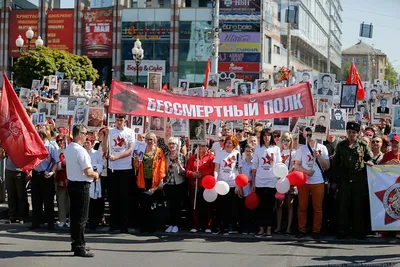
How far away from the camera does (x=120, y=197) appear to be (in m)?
11.9

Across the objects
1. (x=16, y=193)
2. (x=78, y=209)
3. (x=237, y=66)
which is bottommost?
(x=16, y=193)

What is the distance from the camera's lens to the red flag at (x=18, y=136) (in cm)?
1049

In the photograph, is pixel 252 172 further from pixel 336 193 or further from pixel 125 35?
pixel 125 35

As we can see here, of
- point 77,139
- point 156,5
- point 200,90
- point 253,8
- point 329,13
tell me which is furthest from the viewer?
point 329,13

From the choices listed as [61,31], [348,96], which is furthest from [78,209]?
[61,31]

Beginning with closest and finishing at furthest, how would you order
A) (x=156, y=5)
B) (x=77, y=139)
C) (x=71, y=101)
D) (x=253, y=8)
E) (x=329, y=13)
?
(x=77, y=139)
(x=71, y=101)
(x=253, y=8)
(x=156, y=5)
(x=329, y=13)

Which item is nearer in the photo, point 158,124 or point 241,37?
point 158,124

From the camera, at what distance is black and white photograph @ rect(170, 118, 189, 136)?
1222cm

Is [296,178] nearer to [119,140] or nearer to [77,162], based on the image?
[119,140]

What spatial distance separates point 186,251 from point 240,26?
55.7 meters

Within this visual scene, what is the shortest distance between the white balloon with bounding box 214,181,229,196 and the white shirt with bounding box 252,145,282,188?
0.56 metres

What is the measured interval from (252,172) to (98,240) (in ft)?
9.45

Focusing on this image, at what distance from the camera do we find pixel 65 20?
6694 centimetres

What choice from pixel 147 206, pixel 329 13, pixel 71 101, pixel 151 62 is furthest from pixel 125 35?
pixel 147 206
